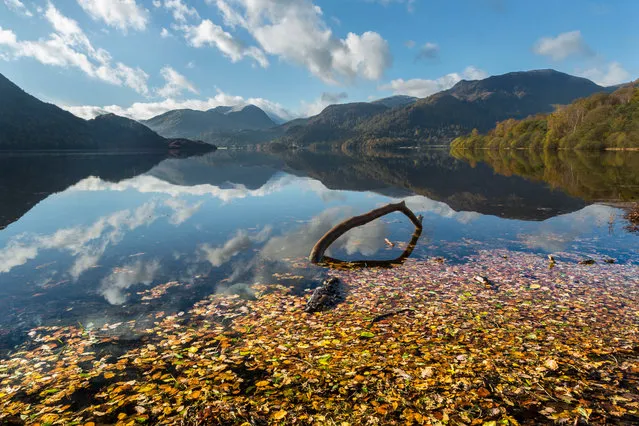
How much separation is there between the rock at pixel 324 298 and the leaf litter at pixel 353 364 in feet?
1.49

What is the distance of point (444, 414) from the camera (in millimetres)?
6898

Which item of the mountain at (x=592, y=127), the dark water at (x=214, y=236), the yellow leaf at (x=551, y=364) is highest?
the mountain at (x=592, y=127)

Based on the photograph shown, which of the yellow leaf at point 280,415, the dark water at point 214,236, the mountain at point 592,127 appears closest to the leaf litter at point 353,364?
the yellow leaf at point 280,415

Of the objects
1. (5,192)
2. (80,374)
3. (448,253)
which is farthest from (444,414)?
(5,192)

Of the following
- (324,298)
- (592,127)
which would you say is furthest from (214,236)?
(592,127)

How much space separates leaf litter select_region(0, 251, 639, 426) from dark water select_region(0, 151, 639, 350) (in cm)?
257

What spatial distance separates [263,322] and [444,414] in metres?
6.67

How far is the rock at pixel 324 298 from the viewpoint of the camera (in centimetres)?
1283

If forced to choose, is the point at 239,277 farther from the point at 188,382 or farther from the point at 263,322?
the point at 188,382

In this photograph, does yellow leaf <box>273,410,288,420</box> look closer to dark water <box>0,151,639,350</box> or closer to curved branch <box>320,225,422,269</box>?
dark water <box>0,151,639,350</box>

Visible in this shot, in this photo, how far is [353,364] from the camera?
8.81m

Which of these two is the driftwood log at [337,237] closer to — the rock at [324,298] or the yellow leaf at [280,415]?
the rock at [324,298]

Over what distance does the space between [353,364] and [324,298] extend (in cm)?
457

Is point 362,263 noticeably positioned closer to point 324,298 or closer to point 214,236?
point 324,298
